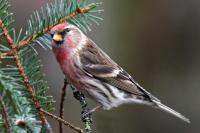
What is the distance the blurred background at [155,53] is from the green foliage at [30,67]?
12.9 ft

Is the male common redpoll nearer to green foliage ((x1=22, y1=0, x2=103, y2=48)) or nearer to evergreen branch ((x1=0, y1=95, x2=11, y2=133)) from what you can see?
green foliage ((x1=22, y1=0, x2=103, y2=48))

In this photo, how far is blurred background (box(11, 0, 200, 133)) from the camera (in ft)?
21.1

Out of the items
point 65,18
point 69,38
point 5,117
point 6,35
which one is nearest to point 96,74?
point 69,38

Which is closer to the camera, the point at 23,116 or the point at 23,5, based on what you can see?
the point at 23,116

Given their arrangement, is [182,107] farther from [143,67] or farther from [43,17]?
[43,17]

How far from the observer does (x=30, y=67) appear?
2141 mm

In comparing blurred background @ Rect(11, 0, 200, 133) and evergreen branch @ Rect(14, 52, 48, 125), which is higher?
evergreen branch @ Rect(14, 52, 48, 125)

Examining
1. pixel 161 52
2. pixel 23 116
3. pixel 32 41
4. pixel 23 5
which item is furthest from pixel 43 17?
pixel 161 52

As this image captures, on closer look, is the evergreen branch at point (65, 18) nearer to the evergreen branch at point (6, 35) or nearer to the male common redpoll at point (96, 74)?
the evergreen branch at point (6, 35)

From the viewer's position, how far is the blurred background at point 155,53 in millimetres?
6441

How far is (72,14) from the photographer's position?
7.35ft

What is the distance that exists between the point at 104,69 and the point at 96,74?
49mm

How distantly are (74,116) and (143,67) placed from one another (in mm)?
1096

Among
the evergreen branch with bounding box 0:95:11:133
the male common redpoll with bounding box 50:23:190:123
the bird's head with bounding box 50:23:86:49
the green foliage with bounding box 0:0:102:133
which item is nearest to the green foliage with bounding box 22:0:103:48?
the green foliage with bounding box 0:0:102:133
